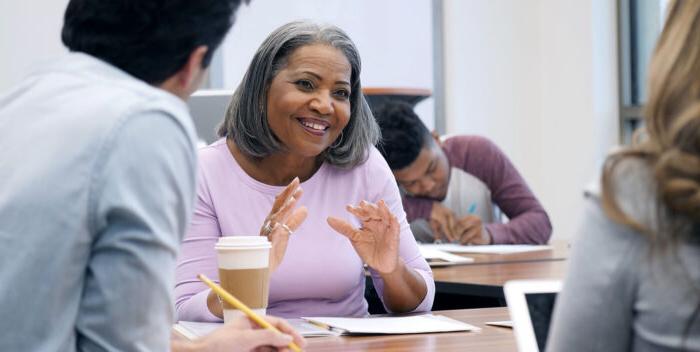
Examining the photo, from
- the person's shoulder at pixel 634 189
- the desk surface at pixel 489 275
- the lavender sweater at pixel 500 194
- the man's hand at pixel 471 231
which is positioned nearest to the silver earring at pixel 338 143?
the desk surface at pixel 489 275

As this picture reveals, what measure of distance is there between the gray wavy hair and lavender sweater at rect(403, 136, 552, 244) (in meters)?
1.40

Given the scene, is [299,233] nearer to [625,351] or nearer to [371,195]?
[371,195]

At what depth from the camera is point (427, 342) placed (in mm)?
1691

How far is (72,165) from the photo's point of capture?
97 cm

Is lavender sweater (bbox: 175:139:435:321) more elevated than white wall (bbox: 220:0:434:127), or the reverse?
white wall (bbox: 220:0:434:127)

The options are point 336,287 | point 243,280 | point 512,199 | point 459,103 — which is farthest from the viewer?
point 459,103

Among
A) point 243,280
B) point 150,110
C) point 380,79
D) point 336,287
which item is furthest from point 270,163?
point 380,79

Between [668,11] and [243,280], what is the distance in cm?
82

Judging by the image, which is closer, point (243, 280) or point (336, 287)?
point (243, 280)

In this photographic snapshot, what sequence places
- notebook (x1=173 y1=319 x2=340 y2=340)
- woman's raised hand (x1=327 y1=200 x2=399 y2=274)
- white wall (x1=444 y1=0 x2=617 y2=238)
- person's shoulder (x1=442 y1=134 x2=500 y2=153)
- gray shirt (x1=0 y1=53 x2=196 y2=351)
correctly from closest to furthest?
gray shirt (x1=0 y1=53 x2=196 y2=351)
notebook (x1=173 y1=319 x2=340 y2=340)
woman's raised hand (x1=327 y1=200 x2=399 y2=274)
person's shoulder (x1=442 y1=134 x2=500 y2=153)
white wall (x1=444 y1=0 x2=617 y2=238)

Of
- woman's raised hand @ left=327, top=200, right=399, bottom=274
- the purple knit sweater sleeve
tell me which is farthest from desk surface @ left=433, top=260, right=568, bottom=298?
the purple knit sweater sleeve

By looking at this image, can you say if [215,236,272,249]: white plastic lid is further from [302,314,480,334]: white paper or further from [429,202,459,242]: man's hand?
[429,202,459,242]: man's hand

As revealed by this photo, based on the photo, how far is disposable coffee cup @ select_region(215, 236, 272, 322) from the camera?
4.93 feet

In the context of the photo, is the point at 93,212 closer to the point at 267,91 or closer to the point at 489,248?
the point at 267,91
